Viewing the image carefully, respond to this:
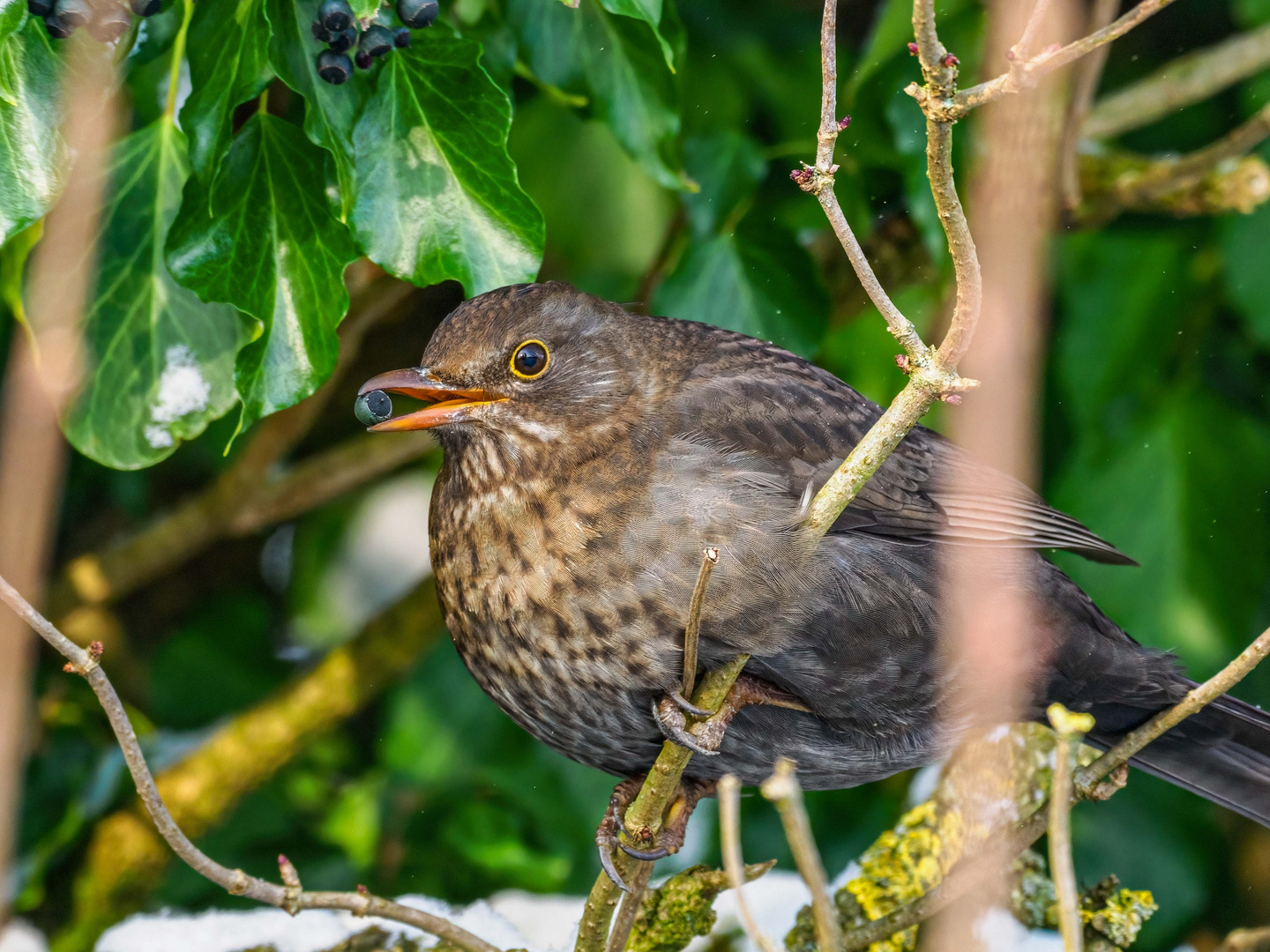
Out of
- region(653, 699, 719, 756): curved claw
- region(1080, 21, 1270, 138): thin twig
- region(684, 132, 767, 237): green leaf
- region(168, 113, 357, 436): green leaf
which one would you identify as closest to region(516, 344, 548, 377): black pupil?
region(168, 113, 357, 436): green leaf

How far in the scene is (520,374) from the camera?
2.90 metres

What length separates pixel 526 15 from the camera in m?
3.03

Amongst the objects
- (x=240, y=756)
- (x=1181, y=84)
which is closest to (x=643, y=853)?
(x=240, y=756)

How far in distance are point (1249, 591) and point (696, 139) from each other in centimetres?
207

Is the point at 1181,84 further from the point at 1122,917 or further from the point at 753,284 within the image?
the point at 1122,917

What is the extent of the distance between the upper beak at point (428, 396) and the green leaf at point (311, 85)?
375 mm

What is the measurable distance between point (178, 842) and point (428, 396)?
100 cm

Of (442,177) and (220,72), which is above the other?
(220,72)

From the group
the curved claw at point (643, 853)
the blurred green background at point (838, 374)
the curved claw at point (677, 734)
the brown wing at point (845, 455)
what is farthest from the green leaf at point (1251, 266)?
the curved claw at point (643, 853)

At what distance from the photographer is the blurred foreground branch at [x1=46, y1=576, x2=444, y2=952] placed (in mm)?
4355

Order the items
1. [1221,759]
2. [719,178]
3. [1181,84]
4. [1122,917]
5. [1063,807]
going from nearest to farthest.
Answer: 1. [1063,807]
2. [1122,917]
3. [1221,759]
4. [719,178]
5. [1181,84]

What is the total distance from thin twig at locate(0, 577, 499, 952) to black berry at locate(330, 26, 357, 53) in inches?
42.1

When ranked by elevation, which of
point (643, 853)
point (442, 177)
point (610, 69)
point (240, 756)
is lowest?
point (240, 756)

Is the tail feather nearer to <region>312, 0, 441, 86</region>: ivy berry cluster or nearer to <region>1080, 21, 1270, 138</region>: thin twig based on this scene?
<region>1080, 21, 1270, 138</region>: thin twig
